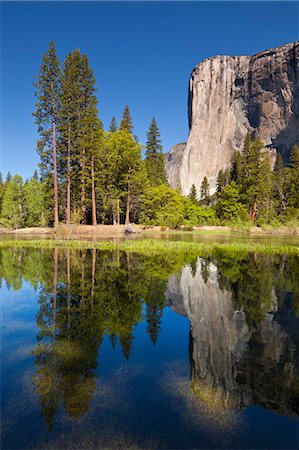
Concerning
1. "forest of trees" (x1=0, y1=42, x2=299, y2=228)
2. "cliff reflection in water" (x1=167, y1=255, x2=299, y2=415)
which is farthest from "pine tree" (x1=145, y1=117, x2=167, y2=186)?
"cliff reflection in water" (x1=167, y1=255, x2=299, y2=415)

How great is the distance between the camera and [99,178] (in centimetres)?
4128

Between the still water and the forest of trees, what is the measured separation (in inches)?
974

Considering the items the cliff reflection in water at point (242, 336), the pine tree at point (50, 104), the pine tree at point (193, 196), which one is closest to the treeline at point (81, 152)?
the pine tree at point (50, 104)

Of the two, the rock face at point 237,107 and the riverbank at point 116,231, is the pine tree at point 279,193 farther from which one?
the rock face at point 237,107

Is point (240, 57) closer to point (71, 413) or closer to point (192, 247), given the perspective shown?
point (192, 247)

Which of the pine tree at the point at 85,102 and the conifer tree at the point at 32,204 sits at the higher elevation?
the pine tree at the point at 85,102

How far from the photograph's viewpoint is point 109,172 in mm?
42656

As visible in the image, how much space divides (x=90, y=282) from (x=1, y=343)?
4430 mm

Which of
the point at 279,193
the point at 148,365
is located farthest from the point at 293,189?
the point at 148,365

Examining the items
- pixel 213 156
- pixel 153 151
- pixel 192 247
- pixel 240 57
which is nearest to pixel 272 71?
pixel 240 57

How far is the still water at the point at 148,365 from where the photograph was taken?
291 centimetres

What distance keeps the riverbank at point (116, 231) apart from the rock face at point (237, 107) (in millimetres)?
71787

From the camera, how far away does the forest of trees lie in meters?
34.7

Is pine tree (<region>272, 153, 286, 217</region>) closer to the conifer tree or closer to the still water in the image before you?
the conifer tree
